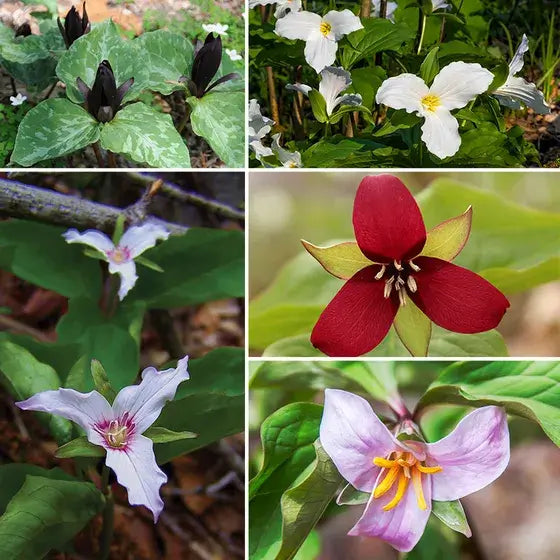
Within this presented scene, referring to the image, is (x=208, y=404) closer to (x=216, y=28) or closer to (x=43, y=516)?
(x=43, y=516)

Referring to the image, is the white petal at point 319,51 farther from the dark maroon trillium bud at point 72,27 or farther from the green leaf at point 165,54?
the dark maroon trillium bud at point 72,27

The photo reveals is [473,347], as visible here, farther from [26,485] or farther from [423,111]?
[26,485]

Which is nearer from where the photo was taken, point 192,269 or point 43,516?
point 43,516

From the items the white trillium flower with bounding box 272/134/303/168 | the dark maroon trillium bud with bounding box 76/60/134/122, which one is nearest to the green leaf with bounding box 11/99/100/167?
the dark maroon trillium bud with bounding box 76/60/134/122

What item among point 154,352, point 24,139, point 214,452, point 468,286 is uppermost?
point 24,139

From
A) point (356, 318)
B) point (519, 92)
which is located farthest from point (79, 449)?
point (519, 92)

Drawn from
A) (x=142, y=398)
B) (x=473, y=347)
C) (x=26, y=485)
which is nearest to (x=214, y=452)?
(x=142, y=398)
